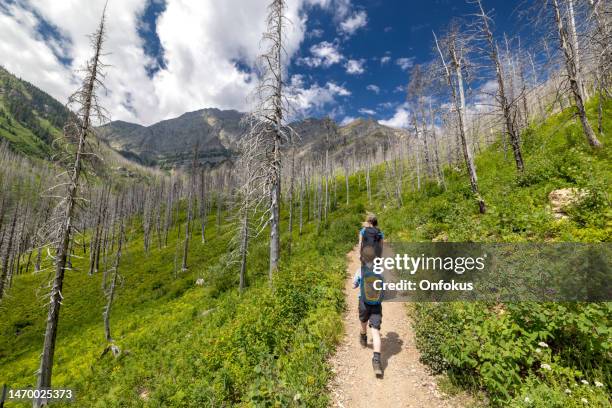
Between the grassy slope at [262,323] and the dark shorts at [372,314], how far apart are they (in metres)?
1.08

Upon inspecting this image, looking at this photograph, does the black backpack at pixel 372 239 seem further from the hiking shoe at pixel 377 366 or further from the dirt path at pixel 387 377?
the dirt path at pixel 387 377

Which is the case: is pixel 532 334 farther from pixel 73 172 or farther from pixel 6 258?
→ pixel 6 258

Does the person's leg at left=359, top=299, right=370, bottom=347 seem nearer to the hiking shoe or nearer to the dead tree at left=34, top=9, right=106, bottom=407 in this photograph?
the hiking shoe

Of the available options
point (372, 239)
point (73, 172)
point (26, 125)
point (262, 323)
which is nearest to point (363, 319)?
point (372, 239)

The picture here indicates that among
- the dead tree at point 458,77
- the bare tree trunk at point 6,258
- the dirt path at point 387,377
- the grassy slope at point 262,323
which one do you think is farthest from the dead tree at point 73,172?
the bare tree trunk at point 6,258

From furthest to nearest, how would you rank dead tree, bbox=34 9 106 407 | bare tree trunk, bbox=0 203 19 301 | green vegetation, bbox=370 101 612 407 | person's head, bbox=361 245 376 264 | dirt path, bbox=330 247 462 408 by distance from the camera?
bare tree trunk, bbox=0 203 19 301, dead tree, bbox=34 9 106 407, person's head, bbox=361 245 376 264, dirt path, bbox=330 247 462 408, green vegetation, bbox=370 101 612 407

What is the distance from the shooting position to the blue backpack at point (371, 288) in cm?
592

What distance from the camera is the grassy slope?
237 inches

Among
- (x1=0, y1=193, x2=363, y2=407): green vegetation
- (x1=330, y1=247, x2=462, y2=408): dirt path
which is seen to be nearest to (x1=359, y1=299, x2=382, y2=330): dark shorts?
(x1=330, y1=247, x2=462, y2=408): dirt path

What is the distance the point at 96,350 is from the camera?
18.4 meters

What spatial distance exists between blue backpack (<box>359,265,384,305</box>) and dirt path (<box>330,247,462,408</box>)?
1399 millimetres

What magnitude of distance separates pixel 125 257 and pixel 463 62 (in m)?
57.8

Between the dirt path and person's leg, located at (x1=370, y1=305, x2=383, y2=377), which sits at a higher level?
person's leg, located at (x1=370, y1=305, x2=383, y2=377)

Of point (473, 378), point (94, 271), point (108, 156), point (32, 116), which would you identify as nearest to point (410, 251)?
point (473, 378)
